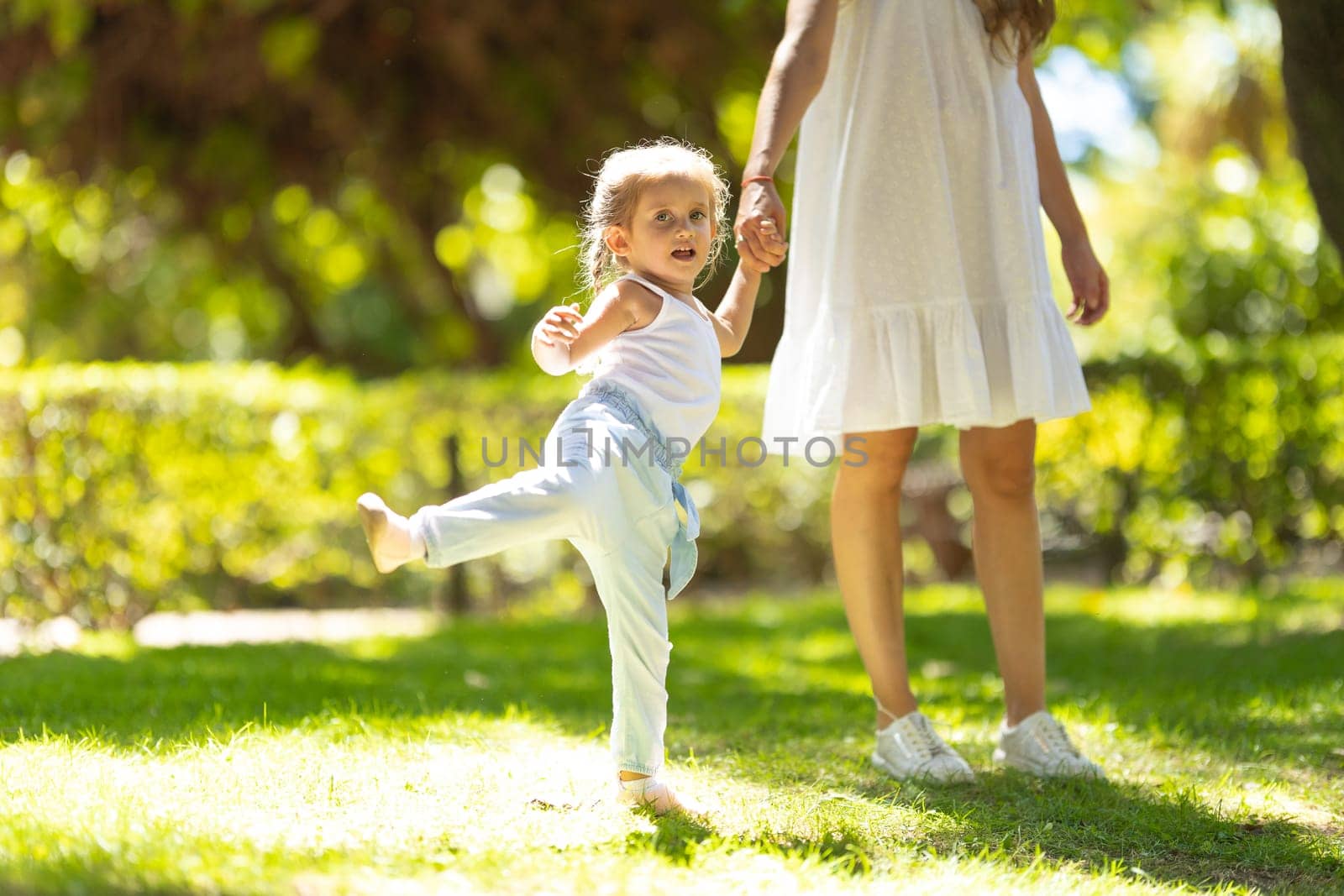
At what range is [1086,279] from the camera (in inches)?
138

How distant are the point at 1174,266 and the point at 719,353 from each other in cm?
854

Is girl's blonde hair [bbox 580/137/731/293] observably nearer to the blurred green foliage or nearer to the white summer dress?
the white summer dress

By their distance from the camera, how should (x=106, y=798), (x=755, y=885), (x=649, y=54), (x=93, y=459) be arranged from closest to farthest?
(x=755, y=885)
(x=106, y=798)
(x=93, y=459)
(x=649, y=54)

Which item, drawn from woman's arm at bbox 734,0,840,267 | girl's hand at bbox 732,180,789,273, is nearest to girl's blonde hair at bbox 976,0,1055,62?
woman's arm at bbox 734,0,840,267

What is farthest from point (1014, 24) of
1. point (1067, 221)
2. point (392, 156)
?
point (392, 156)

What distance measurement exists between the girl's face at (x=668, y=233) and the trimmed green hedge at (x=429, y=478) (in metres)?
4.55

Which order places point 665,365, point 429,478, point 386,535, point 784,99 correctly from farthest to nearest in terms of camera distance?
point 429,478
point 784,99
point 665,365
point 386,535

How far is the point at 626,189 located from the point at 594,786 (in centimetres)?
125

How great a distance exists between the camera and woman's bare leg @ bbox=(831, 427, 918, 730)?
129 inches

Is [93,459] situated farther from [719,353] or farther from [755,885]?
[755,885]

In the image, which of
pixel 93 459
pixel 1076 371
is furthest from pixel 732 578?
pixel 1076 371

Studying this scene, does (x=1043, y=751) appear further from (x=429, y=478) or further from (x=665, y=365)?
(x=429, y=478)

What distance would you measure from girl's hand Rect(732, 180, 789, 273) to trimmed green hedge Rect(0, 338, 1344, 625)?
Result: 15.1 ft

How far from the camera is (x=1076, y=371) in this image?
329cm
